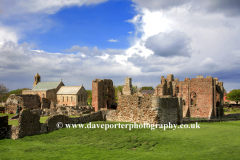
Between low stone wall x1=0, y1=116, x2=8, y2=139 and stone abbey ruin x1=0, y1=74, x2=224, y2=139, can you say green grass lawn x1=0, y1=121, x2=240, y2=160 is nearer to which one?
low stone wall x1=0, y1=116, x2=8, y2=139

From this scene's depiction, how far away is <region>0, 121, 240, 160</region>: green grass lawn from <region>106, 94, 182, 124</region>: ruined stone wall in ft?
6.84

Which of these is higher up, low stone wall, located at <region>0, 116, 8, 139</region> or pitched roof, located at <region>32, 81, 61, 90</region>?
pitched roof, located at <region>32, 81, 61, 90</region>

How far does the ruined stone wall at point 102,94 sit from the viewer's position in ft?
153

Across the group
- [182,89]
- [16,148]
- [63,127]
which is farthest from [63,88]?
[16,148]

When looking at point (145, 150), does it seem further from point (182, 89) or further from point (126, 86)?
point (126, 86)

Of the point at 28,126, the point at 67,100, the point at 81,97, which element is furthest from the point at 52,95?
the point at 28,126

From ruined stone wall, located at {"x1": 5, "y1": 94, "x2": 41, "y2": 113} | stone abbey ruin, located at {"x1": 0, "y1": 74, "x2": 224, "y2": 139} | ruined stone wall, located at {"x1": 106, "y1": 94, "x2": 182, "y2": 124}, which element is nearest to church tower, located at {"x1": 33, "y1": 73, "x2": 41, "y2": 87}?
stone abbey ruin, located at {"x1": 0, "y1": 74, "x2": 224, "y2": 139}

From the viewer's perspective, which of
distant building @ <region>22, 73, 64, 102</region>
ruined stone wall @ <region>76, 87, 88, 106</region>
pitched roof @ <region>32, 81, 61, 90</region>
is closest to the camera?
ruined stone wall @ <region>76, 87, 88, 106</region>

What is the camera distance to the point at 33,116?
57.7 feet

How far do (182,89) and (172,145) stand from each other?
23.3 m

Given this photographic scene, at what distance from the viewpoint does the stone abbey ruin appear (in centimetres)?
1802

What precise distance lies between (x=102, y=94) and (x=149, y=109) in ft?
96.7

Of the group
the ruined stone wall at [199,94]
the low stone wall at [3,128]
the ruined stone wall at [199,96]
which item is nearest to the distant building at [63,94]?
the ruined stone wall at [199,94]

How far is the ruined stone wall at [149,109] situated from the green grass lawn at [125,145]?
6.84ft
